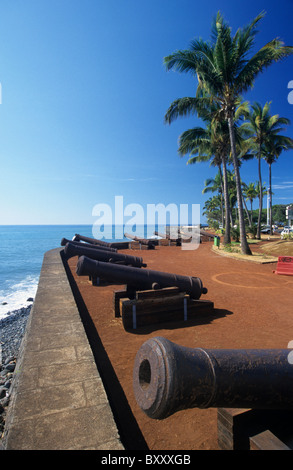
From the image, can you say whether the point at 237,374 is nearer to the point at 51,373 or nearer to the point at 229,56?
the point at 51,373

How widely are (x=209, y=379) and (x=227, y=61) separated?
1740cm

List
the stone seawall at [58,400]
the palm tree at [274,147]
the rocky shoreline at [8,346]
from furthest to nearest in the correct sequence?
the palm tree at [274,147] < the rocky shoreline at [8,346] < the stone seawall at [58,400]

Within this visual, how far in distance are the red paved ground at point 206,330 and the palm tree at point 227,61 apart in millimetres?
8123

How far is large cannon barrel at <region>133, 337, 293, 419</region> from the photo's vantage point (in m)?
1.46

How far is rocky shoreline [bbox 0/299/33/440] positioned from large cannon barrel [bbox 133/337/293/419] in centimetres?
335

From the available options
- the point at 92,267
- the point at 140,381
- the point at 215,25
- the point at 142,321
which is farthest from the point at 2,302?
the point at 215,25

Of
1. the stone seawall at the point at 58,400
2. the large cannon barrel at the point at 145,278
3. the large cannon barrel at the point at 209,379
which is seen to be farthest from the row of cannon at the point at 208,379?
the large cannon barrel at the point at 145,278

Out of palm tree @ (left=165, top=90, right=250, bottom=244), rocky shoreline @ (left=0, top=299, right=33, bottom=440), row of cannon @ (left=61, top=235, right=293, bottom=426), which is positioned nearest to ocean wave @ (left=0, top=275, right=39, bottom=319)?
rocky shoreline @ (left=0, top=299, right=33, bottom=440)

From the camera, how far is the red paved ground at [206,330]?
2.44 metres

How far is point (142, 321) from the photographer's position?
507cm

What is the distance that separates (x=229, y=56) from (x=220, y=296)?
14551 mm

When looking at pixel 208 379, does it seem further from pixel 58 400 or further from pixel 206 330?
pixel 206 330

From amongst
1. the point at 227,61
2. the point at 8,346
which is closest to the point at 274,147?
the point at 227,61

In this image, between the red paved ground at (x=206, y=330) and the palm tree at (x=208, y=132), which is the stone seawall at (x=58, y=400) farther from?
the palm tree at (x=208, y=132)
